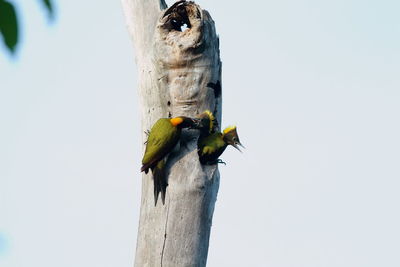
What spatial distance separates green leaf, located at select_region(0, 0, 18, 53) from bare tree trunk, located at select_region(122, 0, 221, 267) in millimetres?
3353

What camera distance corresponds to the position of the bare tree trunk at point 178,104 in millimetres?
4188

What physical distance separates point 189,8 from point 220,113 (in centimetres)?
82

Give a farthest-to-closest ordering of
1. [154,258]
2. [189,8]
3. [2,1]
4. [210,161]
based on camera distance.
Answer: [189,8] → [210,161] → [154,258] → [2,1]

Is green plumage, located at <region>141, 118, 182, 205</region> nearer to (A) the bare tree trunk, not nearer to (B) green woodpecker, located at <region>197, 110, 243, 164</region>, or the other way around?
(A) the bare tree trunk

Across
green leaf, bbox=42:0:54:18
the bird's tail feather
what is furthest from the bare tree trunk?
green leaf, bbox=42:0:54:18

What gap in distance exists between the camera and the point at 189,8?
4.73 m

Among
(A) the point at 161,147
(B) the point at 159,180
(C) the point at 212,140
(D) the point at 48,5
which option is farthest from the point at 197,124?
(D) the point at 48,5

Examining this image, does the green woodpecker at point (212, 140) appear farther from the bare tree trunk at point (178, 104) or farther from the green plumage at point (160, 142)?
the green plumage at point (160, 142)

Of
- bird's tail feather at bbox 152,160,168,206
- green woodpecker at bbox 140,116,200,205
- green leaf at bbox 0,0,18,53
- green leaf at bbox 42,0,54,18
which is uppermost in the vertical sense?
green woodpecker at bbox 140,116,200,205

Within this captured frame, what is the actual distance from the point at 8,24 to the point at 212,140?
3676mm

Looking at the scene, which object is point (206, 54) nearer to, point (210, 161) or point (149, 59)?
point (149, 59)

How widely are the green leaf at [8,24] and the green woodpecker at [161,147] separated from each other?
11.1ft

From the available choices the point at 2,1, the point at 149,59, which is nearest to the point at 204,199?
the point at 149,59

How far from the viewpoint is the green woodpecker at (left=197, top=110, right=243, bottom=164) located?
4438 millimetres
